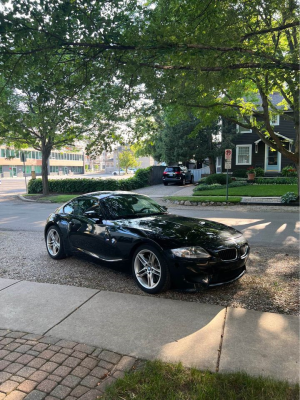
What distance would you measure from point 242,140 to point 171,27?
85.5 ft

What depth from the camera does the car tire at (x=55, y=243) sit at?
6.13m

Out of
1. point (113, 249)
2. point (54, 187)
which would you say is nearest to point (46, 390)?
point (113, 249)

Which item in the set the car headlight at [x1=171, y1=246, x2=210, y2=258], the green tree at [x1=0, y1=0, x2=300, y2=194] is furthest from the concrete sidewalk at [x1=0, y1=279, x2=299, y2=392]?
the green tree at [x1=0, y1=0, x2=300, y2=194]

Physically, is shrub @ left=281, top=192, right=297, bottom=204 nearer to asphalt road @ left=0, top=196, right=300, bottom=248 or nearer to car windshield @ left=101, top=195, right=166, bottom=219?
asphalt road @ left=0, top=196, right=300, bottom=248

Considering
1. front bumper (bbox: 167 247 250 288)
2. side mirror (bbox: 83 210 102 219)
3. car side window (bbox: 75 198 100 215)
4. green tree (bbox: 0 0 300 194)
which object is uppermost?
green tree (bbox: 0 0 300 194)

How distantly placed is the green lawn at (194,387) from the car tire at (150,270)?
1582mm

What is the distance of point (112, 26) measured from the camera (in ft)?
17.8

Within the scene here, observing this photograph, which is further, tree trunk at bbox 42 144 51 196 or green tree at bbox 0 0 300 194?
tree trunk at bbox 42 144 51 196

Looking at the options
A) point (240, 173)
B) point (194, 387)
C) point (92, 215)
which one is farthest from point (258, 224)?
point (240, 173)

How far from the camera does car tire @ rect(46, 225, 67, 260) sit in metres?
6.13

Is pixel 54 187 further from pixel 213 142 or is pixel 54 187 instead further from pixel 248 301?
pixel 248 301

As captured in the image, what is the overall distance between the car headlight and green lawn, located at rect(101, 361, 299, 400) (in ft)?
5.14

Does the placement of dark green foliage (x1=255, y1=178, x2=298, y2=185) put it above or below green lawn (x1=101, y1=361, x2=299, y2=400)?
above

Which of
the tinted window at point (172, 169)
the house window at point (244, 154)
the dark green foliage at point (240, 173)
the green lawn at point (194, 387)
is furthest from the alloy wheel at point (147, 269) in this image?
the house window at point (244, 154)
